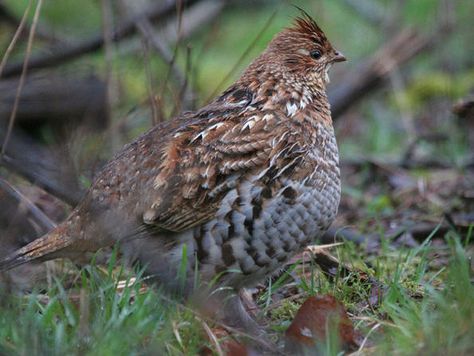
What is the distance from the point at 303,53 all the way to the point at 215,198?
1142 mm

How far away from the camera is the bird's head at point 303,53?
498 cm

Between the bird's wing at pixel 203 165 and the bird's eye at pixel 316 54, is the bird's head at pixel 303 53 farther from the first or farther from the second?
the bird's wing at pixel 203 165

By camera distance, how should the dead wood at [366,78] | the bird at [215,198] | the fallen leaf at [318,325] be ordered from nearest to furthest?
the fallen leaf at [318,325]
the bird at [215,198]
the dead wood at [366,78]

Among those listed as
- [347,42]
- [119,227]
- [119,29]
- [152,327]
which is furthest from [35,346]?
[347,42]

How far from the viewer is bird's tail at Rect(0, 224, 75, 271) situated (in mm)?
4520

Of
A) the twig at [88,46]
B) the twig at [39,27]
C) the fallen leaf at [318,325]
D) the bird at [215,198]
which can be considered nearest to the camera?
the fallen leaf at [318,325]

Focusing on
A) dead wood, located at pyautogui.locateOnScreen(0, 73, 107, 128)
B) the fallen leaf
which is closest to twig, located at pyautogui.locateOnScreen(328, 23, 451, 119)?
dead wood, located at pyautogui.locateOnScreen(0, 73, 107, 128)

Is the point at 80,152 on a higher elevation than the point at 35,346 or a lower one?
higher

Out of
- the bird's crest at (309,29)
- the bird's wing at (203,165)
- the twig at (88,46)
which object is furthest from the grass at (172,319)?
the twig at (88,46)

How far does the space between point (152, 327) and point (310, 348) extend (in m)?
0.65

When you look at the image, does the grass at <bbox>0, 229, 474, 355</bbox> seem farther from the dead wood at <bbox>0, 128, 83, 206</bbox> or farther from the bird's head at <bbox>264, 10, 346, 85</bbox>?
the bird's head at <bbox>264, 10, 346, 85</bbox>

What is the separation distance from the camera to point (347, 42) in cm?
1148

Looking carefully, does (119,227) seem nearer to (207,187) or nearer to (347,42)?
(207,187)

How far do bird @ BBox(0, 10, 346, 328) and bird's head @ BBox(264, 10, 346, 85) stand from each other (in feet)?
0.89
